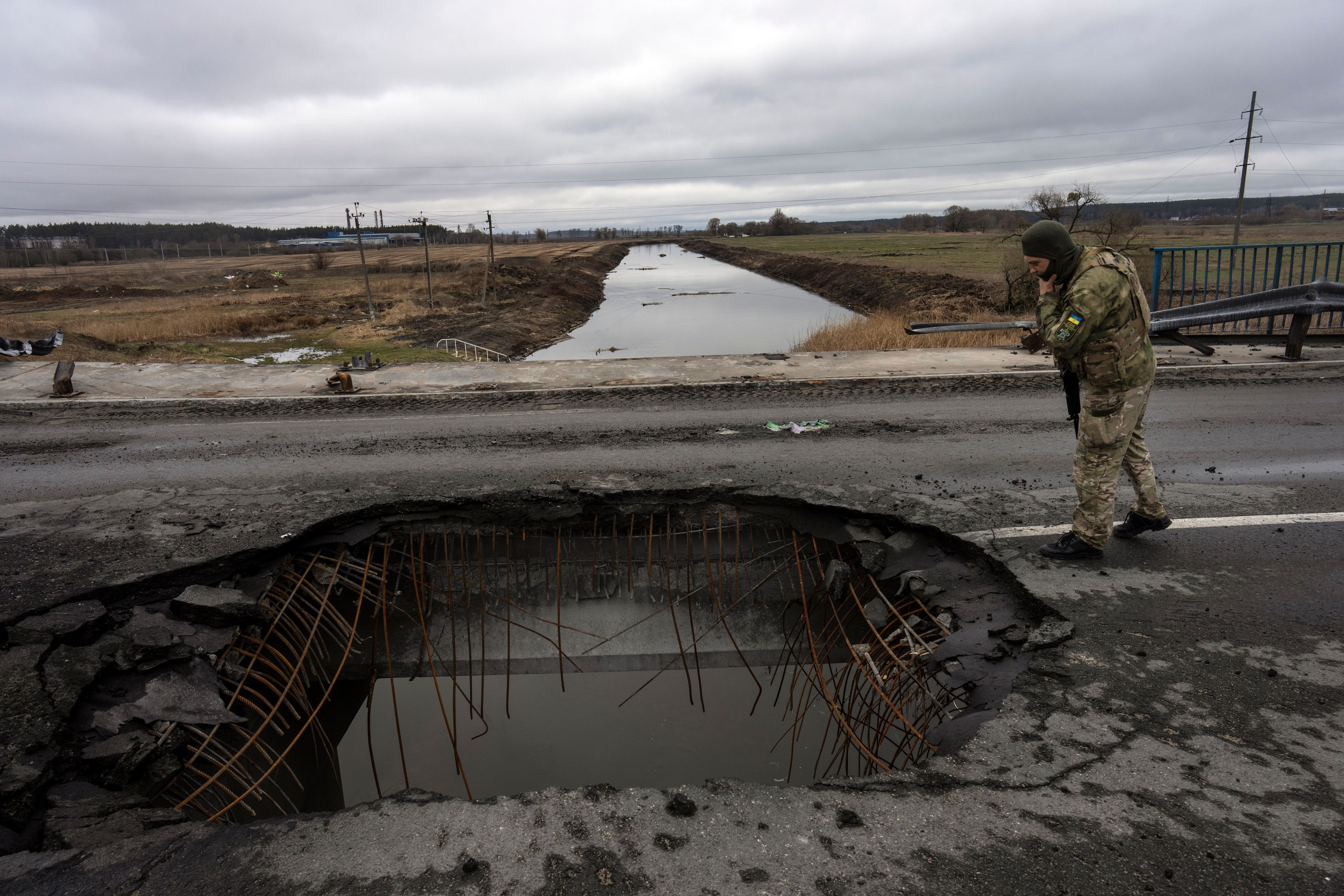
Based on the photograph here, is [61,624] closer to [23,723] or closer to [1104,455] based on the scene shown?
[23,723]

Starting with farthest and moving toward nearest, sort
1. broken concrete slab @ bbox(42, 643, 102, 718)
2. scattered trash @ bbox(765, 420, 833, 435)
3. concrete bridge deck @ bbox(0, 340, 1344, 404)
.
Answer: concrete bridge deck @ bbox(0, 340, 1344, 404)
scattered trash @ bbox(765, 420, 833, 435)
broken concrete slab @ bbox(42, 643, 102, 718)

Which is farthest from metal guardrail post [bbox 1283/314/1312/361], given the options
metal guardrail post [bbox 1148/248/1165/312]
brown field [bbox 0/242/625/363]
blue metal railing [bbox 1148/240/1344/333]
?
brown field [bbox 0/242/625/363]

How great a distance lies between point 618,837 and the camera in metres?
2.28

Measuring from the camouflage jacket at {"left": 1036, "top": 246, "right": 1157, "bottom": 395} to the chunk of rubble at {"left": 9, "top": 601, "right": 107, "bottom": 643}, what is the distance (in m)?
5.04

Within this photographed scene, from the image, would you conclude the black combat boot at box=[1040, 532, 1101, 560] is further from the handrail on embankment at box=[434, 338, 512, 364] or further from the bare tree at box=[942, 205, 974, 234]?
the bare tree at box=[942, 205, 974, 234]

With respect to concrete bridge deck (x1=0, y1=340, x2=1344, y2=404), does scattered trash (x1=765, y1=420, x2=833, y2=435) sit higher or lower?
lower

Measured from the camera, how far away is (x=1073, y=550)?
12.9ft

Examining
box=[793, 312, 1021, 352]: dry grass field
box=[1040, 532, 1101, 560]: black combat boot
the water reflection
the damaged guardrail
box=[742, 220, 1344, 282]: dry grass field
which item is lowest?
the water reflection

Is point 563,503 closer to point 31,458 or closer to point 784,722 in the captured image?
point 784,722

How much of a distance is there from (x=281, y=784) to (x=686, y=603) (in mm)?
2576

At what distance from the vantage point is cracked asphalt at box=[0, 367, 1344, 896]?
216 cm

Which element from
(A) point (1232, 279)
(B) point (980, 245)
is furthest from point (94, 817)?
Result: (B) point (980, 245)

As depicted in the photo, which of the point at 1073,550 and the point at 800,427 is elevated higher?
the point at 800,427

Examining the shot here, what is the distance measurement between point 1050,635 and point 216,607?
13.7 ft
